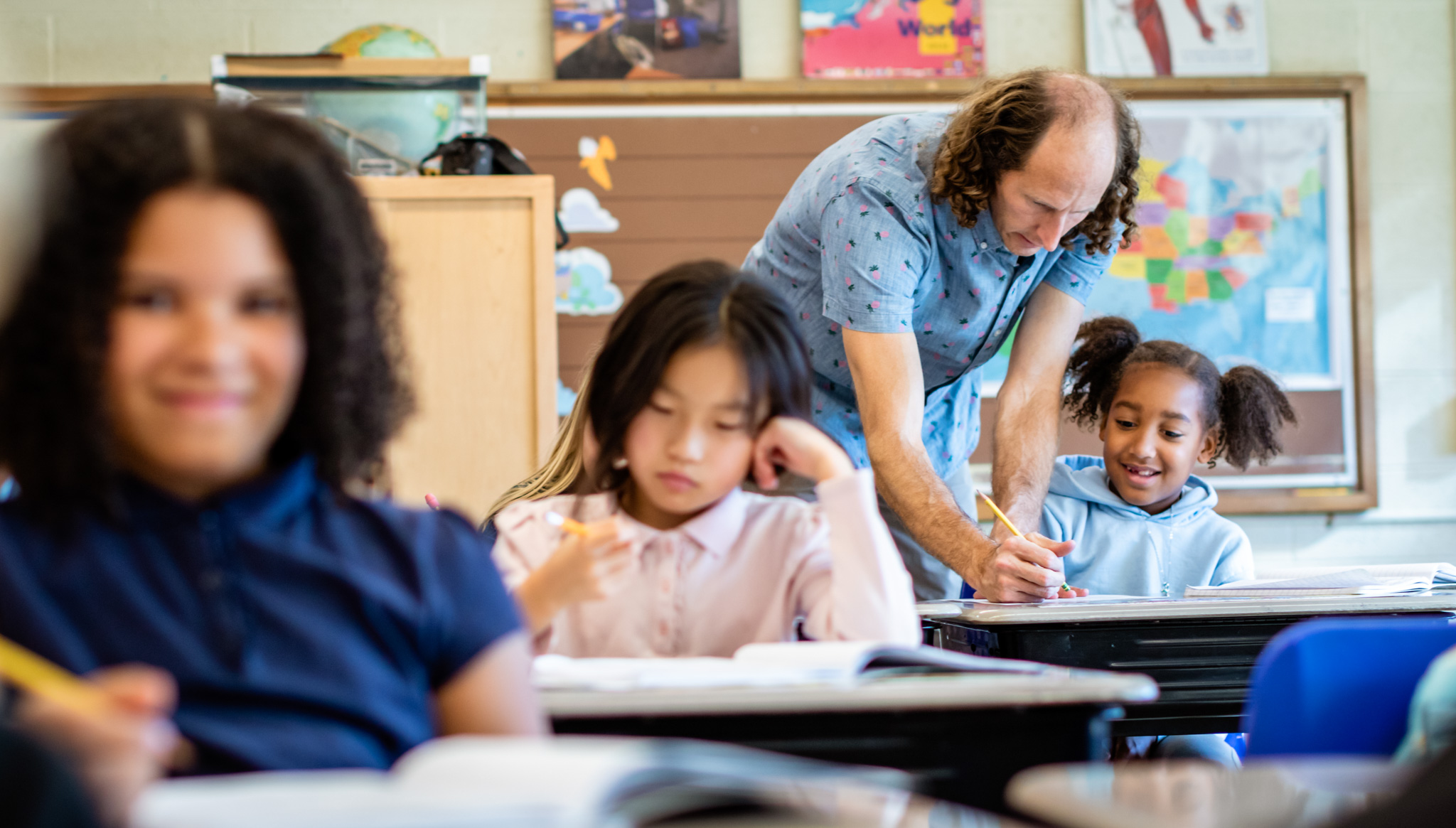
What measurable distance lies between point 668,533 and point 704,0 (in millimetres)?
2855

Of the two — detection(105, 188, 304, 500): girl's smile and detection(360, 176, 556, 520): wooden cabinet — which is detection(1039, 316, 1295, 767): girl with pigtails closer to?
detection(360, 176, 556, 520): wooden cabinet

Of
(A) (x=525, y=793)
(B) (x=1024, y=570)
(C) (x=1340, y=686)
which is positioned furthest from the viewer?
(B) (x=1024, y=570)

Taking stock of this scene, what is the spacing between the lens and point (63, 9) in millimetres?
3701

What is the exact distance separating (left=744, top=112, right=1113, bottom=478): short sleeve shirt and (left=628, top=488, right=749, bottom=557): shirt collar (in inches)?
25.7

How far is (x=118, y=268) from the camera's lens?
73 cm

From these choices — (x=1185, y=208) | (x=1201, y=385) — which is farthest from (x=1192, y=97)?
(x=1201, y=385)

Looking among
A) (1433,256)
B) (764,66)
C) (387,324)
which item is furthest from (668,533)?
(1433,256)

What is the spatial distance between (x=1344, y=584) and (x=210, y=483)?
148cm

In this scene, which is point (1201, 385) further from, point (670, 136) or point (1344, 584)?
point (670, 136)

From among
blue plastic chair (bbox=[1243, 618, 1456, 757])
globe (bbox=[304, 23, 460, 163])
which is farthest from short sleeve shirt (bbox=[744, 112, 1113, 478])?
globe (bbox=[304, 23, 460, 163])

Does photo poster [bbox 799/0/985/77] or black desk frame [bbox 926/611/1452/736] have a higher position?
photo poster [bbox 799/0/985/77]

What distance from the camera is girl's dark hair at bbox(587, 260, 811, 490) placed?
47.8 inches

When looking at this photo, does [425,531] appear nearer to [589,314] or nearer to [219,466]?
[219,466]

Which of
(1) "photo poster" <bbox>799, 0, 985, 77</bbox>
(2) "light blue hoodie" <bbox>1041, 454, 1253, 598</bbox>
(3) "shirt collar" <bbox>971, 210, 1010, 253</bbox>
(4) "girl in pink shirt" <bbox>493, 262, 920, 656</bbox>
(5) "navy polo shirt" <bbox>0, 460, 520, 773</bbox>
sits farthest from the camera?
(1) "photo poster" <bbox>799, 0, 985, 77</bbox>
